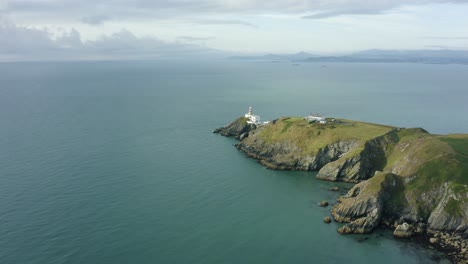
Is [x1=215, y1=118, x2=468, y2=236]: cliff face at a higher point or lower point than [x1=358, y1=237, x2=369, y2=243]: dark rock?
higher

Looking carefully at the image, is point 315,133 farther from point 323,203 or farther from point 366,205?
point 366,205

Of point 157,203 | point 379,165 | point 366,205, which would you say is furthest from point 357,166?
point 157,203

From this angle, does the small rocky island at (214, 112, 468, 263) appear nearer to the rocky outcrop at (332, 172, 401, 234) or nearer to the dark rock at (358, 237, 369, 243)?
the rocky outcrop at (332, 172, 401, 234)

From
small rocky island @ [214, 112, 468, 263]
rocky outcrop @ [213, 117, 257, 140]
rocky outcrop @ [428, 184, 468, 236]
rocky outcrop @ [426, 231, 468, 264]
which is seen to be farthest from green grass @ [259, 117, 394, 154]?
rocky outcrop @ [426, 231, 468, 264]

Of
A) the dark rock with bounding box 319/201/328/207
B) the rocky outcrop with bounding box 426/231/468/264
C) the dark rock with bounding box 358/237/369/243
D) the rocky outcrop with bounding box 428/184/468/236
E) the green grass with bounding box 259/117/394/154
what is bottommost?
the dark rock with bounding box 358/237/369/243

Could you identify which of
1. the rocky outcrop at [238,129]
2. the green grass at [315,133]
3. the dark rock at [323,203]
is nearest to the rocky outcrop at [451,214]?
the dark rock at [323,203]

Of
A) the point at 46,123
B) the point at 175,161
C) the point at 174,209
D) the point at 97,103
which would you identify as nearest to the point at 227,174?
the point at 175,161

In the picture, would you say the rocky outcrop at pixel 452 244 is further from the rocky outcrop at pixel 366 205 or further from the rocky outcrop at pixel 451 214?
the rocky outcrop at pixel 366 205
